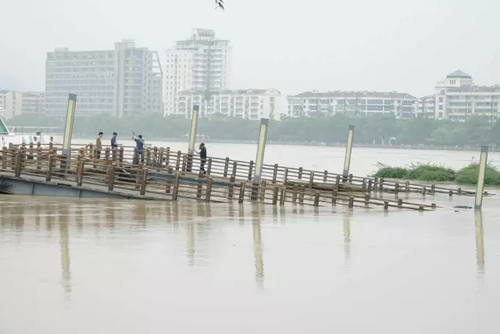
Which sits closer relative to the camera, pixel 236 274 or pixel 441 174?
pixel 236 274

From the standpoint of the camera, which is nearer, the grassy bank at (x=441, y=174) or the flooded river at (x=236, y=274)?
the flooded river at (x=236, y=274)

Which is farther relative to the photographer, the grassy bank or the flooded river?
the grassy bank

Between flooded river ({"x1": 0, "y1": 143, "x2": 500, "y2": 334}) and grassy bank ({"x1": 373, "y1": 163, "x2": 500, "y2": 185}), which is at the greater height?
grassy bank ({"x1": 373, "y1": 163, "x2": 500, "y2": 185})

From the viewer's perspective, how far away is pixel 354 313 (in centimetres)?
1359

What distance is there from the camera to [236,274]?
16.4m

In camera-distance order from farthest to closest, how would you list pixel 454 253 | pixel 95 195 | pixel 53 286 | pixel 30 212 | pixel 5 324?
pixel 95 195, pixel 30 212, pixel 454 253, pixel 53 286, pixel 5 324

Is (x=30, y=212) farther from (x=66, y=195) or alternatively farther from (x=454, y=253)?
(x=454, y=253)

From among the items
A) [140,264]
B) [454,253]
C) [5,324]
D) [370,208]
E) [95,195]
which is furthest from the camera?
[370,208]

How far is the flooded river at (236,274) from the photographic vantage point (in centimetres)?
1284

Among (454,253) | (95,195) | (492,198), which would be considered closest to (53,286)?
(454,253)

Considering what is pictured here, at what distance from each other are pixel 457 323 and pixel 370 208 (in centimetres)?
2073

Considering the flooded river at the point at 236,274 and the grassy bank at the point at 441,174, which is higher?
the grassy bank at the point at 441,174

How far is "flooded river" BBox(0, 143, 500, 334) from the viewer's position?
12.8 m

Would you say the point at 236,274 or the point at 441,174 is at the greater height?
the point at 441,174
